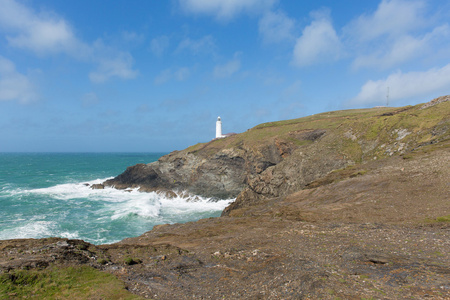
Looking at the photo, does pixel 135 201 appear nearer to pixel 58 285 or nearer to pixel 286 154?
pixel 286 154

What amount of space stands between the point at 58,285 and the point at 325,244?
16023mm

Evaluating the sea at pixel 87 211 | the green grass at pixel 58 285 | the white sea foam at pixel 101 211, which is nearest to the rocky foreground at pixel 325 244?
the green grass at pixel 58 285

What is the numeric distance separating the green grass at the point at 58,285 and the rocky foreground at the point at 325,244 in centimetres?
33

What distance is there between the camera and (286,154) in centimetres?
5972

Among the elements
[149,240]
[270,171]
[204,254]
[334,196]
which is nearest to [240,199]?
[270,171]

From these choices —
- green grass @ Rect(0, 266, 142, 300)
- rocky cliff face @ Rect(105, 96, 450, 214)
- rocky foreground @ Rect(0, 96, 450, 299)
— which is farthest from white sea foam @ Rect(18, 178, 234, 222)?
green grass @ Rect(0, 266, 142, 300)

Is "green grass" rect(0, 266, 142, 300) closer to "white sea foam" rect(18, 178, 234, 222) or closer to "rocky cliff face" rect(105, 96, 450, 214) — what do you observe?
"rocky cliff face" rect(105, 96, 450, 214)

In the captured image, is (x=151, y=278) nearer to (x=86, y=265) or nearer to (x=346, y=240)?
(x=86, y=265)

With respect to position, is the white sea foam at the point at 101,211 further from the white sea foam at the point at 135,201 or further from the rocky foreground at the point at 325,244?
the rocky foreground at the point at 325,244

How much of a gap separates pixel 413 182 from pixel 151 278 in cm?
2845

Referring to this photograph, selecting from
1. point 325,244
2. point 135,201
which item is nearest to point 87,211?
point 135,201

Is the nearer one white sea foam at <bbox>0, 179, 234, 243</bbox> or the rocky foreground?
the rocky foreground

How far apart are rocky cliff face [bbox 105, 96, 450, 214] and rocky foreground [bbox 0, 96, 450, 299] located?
412 mm

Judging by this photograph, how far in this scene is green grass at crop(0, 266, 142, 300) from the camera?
11250 millimetres
